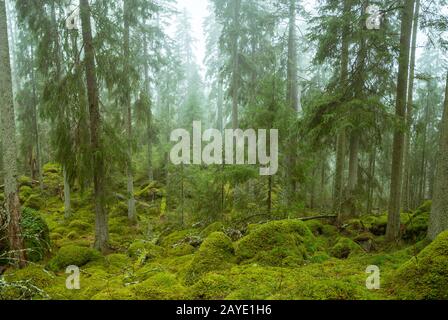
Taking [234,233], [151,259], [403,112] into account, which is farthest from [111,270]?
[403,112]

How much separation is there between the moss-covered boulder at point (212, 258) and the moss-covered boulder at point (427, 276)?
9.11 feet

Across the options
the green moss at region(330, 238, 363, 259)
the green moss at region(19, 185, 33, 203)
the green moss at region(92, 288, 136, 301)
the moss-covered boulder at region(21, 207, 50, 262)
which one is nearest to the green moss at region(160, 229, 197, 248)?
the moss-covered boulder at region(21, 207, 50, 262)

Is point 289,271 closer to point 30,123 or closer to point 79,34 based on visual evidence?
point 79,34

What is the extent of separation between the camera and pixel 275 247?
19.5 feet

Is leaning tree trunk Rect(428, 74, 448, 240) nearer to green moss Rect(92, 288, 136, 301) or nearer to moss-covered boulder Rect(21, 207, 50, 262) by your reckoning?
green moss Rect(92, 288, 136, 301)

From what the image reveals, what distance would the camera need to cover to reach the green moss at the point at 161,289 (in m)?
4.06

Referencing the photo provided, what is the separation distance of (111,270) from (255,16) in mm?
13942

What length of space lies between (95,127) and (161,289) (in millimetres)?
6358

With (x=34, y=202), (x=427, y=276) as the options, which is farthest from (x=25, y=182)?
(x=427, y=276)

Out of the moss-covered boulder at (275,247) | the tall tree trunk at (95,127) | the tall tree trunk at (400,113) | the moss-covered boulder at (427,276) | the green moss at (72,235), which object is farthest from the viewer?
the green moss at (72,235)

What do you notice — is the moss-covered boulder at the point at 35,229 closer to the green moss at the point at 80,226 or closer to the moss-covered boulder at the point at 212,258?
the green moss at the point at 80,226

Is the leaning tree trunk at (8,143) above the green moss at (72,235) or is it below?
above

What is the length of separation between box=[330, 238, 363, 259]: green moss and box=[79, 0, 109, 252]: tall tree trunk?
706cm

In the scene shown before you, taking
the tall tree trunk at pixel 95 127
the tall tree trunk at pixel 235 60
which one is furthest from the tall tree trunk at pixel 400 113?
the tall tree trunk at pixel 95 127
